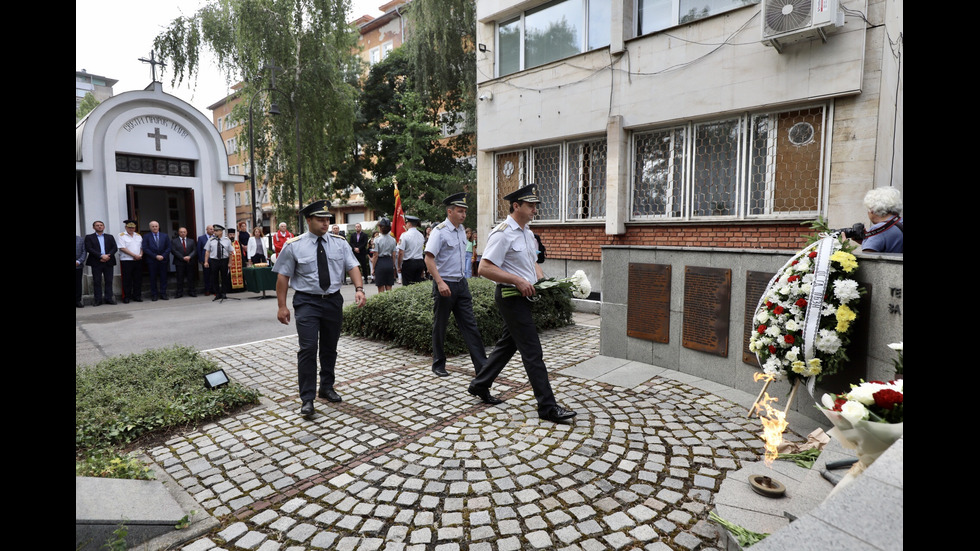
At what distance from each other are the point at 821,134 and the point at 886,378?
628 cm

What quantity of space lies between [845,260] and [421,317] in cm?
522

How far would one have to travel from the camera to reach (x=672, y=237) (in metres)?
10.8

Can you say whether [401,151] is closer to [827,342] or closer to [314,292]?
[314,292]

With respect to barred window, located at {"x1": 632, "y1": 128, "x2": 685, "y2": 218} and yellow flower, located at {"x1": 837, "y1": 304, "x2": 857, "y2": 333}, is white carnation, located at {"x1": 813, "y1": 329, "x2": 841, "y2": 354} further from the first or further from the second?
barred window, located at {"x1": 632, "y1": 128, "x2": 685, "y2": 218}

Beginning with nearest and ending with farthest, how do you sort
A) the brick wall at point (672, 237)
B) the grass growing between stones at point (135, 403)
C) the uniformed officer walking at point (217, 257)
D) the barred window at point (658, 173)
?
the grass growing between stones at point (135, 403)
the brick wall at point (672, 237)
the barred window at point (658, 173)
the uniformed officer walking at point (217, 257)

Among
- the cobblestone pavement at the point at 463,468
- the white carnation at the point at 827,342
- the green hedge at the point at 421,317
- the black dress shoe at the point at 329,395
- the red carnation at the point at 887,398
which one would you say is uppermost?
the red carnation at the point at 887,398

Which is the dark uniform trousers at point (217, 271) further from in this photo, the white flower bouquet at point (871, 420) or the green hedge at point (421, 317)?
the white flower bouquet at point (871, 420)

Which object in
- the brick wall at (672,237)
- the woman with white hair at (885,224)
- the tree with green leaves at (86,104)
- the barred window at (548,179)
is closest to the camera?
the woman with white hair at (885,224)

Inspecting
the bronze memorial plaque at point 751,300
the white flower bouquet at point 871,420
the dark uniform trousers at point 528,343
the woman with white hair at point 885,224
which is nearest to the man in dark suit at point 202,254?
the dark uniform trousers at point 528,343

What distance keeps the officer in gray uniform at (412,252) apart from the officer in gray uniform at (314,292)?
4376 millimetres

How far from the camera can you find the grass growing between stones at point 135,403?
413 cm

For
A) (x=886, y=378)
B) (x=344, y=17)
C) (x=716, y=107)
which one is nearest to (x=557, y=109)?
(x=716, y=107)

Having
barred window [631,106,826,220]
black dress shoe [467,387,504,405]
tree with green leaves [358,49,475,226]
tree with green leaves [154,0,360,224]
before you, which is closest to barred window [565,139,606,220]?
barred window [631,106,826,220]

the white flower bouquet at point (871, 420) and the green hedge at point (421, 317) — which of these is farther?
the green hedge at point (421, 317)
